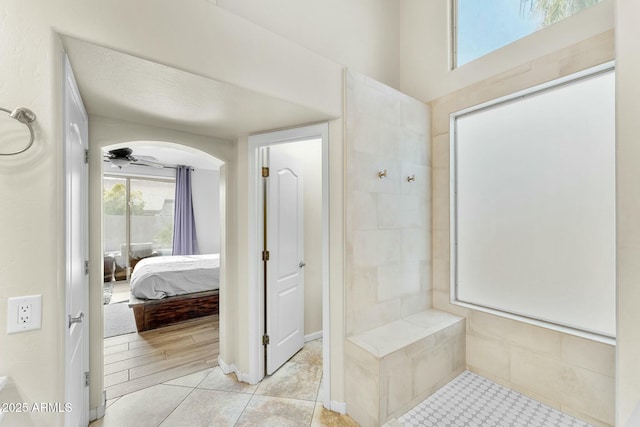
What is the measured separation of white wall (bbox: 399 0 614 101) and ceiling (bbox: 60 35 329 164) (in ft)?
4.07

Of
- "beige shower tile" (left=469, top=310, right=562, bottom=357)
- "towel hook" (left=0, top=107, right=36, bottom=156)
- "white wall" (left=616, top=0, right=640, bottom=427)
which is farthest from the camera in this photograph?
"beige shower tile" (left=469, top=310, right=562, bottom=357)

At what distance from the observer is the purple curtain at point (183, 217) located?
6029 mm

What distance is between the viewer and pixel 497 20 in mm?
2133

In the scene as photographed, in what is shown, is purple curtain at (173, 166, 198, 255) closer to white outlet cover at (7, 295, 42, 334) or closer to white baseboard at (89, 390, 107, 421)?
white baseboard at (89, 390, 107, 421)

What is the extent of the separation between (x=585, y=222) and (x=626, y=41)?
3.25 feet

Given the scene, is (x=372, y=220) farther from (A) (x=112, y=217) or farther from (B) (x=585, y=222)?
(A) (x=112, y=217)

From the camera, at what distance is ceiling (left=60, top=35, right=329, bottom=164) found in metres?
1.27

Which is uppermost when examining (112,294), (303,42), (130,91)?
(303,42)

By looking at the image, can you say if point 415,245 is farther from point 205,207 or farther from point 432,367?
point 205,207

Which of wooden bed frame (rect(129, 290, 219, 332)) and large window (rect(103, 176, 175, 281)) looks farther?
large window (rect(103, 176, 175, 281))

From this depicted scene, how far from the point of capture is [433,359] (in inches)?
78.6

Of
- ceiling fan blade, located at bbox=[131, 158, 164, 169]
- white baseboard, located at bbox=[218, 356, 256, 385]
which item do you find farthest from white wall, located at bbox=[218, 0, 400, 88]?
ceiling fan blade, located at bbox=[131, 158, 164, 169]

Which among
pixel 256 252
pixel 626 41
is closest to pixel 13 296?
pixel 256 252

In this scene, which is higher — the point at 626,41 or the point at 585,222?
the point at 626,41
